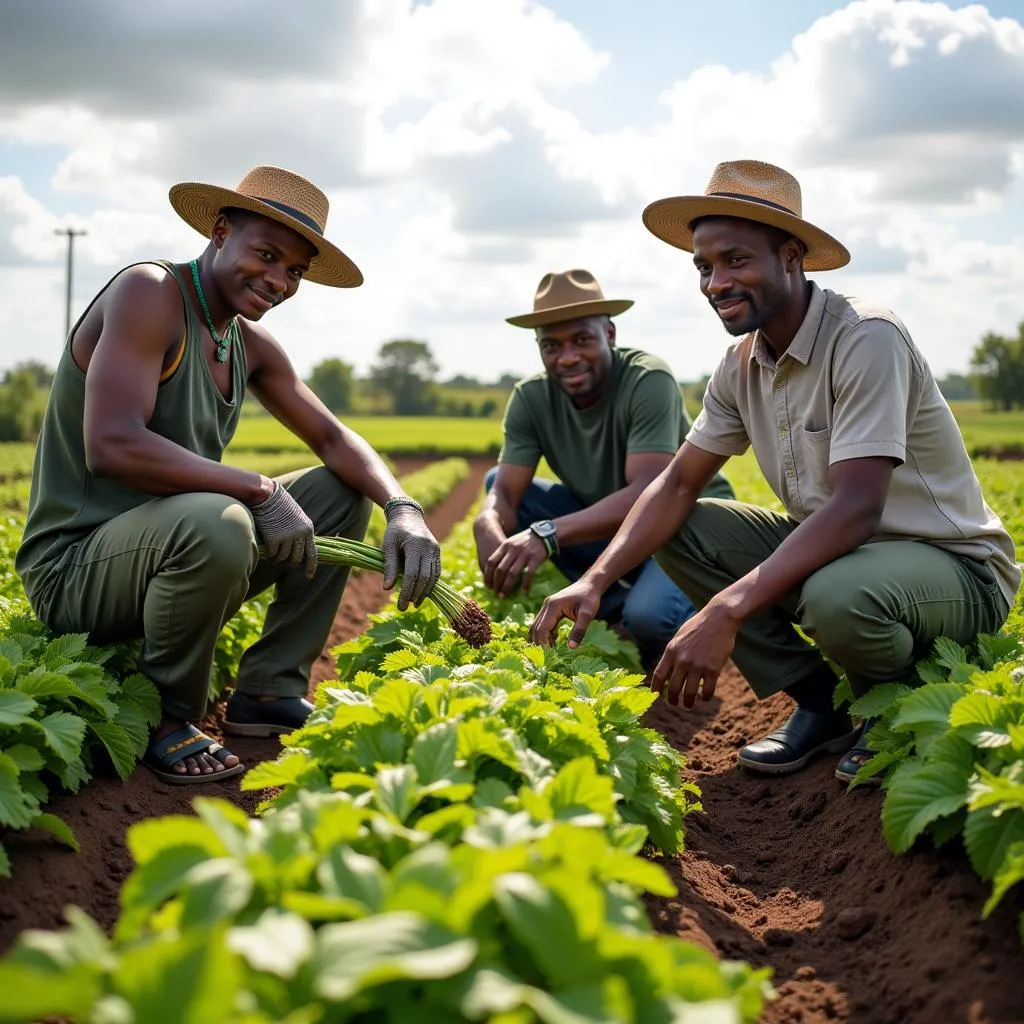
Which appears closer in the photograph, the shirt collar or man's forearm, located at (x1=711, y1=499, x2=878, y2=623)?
man's forearm, located at (x1=711, y1=499, x2=878, y2=623)

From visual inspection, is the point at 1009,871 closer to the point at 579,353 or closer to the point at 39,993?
the point at 39,993

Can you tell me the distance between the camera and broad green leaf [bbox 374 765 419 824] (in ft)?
7.31

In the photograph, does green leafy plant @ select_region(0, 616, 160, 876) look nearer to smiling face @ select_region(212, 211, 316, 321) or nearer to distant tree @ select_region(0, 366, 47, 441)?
smiling face @ select_region(212, 211, 316, 321)

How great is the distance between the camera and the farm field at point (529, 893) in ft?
4.92

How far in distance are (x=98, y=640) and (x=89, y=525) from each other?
0.46m

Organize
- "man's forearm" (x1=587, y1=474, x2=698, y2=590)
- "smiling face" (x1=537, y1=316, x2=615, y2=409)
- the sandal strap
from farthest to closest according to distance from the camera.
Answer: "smiling face" (x1=537, y1=316, x2=615, y2=409)
"man's forearm" (x1=587, y1=474, x2=698, y2=590)
the sandal strap

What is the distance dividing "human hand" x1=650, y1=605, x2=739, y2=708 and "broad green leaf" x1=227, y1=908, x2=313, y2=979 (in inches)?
Result: 78.6

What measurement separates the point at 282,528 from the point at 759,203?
7.13ft

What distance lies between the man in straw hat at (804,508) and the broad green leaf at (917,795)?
743mm

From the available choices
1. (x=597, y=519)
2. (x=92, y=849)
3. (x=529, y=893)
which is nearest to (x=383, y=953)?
(x=529, y=893)

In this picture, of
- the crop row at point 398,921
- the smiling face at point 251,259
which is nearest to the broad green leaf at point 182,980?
the crop row at point 398,921

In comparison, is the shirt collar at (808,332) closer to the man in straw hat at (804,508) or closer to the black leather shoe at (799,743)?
the man in straw hat at (804,508)

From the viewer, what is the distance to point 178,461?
3.77 m

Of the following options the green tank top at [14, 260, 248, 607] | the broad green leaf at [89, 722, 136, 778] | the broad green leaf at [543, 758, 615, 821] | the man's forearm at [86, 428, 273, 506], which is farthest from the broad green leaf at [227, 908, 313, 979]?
the green tank top at [14, 260, 248, 607]
